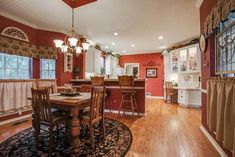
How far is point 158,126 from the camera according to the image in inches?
127

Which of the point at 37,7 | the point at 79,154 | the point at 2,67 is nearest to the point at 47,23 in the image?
the point at 37,7

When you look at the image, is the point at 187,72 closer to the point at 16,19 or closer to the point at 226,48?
the point at 226,48

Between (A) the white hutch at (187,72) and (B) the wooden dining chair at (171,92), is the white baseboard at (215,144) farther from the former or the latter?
(B) the wooden dining chair at (171,92)

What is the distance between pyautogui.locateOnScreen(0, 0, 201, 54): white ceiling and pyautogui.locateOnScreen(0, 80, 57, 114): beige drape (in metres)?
1.76

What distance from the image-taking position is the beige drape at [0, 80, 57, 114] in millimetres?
3330

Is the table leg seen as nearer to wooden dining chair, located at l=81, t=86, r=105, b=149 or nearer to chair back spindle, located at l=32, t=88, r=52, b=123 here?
wooden dining chair, located at l=81, t=86, r=105, b=149

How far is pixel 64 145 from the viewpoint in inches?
89.6

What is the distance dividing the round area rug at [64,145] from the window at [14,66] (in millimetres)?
1802

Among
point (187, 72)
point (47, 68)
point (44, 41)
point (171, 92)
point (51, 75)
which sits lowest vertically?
point (171, 92)

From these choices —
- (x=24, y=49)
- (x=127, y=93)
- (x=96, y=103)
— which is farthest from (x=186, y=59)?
(x=24, y=49)

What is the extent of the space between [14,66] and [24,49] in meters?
0.55

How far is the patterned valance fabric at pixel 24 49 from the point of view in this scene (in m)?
3.48

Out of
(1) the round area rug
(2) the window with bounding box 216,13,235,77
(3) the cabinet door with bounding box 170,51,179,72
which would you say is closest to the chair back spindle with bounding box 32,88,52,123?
(1) the round area rug

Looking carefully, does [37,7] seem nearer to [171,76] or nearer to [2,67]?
[2,67]
